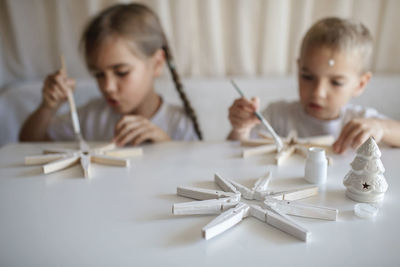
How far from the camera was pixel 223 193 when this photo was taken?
0.56 meters

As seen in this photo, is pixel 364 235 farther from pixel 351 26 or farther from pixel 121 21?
pixel 121 21

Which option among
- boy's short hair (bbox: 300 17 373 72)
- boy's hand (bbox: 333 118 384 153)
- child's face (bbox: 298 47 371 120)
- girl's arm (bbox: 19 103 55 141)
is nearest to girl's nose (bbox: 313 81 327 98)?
child's face (bbox: 298 47 371 120)

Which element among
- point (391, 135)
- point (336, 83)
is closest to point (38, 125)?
point (336, 83)

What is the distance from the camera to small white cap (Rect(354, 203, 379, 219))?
52 cm

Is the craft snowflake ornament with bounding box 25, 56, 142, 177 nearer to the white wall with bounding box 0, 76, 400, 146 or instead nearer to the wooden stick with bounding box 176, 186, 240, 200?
the wooden stick with bounding box 176, 186, 240, 200

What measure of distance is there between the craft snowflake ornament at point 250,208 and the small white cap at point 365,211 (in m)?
0.05

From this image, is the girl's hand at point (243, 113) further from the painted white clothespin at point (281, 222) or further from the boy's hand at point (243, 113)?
the painted white clothespin at point (281, 222)

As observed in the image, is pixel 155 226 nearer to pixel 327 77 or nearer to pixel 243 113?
pixel 243 113

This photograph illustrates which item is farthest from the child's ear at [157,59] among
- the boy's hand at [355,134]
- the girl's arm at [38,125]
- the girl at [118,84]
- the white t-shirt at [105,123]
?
the boy's hand at [355,134]

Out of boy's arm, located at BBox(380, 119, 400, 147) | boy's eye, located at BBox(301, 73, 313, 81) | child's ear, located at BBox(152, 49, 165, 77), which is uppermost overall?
child's ear, located at BBox(152, 49, 165, 77)

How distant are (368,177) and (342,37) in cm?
62

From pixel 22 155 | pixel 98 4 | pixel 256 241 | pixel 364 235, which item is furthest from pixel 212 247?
pixel 98 4

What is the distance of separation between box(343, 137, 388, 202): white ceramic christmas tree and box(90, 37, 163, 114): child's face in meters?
0.86

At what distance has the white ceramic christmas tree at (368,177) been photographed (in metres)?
0.56
